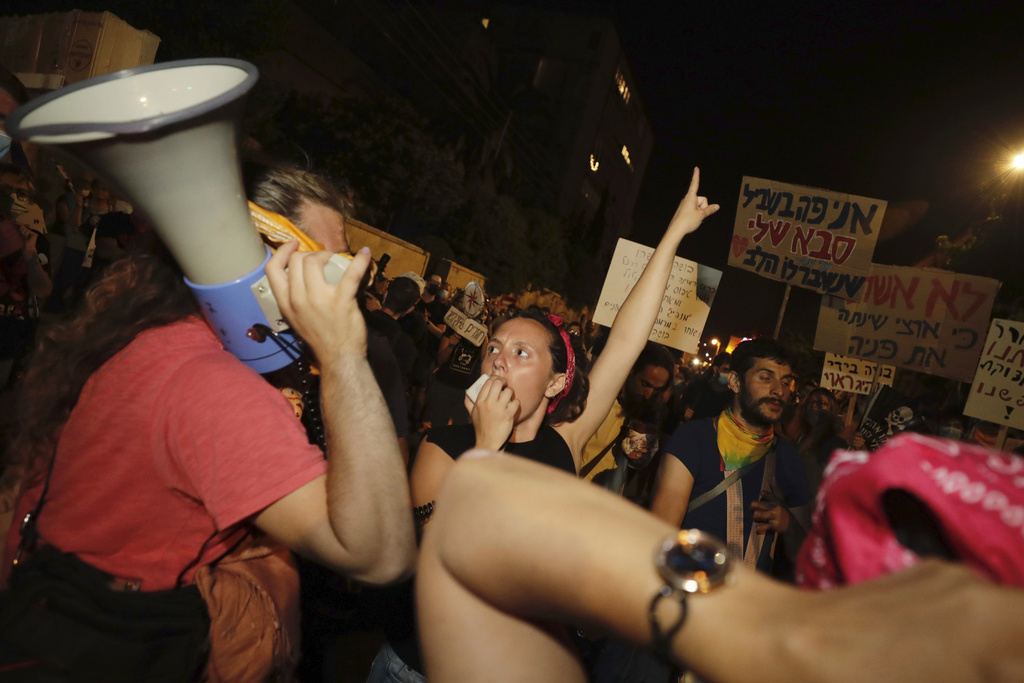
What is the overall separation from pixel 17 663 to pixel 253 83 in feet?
4.05

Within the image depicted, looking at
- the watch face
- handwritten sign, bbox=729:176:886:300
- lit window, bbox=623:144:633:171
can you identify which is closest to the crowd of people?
→ the watch face

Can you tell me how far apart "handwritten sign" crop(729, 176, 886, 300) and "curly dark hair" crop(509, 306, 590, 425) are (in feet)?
11.8

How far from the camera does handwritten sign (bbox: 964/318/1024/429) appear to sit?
228 inches

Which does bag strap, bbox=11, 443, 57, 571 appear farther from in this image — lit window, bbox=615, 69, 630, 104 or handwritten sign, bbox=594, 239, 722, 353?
lit window, bbox=615, 69, 630, 104

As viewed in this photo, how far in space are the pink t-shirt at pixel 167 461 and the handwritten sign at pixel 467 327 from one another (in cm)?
512

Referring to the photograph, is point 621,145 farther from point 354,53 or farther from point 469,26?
point 354,53

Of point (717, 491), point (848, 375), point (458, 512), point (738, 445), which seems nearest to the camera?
point (458, 512)

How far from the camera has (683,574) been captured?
18.9 inches

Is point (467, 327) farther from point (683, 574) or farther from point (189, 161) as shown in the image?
point (683, 574)

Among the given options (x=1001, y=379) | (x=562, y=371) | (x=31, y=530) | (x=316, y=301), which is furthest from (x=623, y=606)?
(x=1001, y=379)

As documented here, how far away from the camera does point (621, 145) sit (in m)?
66.8

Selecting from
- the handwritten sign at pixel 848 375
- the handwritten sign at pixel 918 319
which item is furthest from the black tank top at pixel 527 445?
the handwritten sign at pixel 848 375

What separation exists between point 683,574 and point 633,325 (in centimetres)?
200

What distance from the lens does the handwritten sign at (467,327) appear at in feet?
20.8
